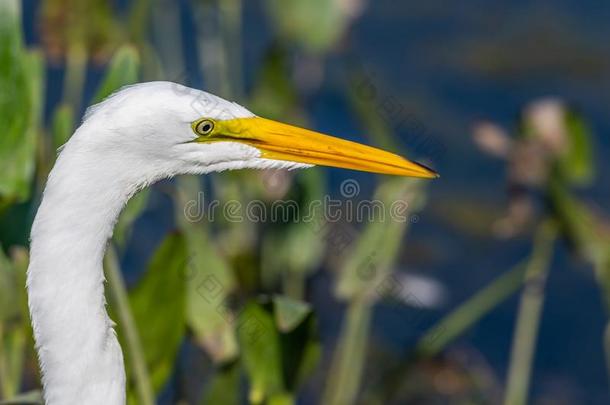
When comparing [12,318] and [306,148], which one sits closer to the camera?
[306,148]

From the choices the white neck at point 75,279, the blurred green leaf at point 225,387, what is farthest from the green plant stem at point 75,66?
the white neck at point 75,279

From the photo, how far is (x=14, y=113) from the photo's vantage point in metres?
2.43

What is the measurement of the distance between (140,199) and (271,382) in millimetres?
521

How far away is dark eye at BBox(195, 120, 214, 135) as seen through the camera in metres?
1.91

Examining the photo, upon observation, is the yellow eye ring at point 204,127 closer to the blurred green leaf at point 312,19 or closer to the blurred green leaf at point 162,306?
the blurred green leaf at point 162,306

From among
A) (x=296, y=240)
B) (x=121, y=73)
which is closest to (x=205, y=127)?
(x=121, y=73)

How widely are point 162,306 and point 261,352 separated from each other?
25 centimetres

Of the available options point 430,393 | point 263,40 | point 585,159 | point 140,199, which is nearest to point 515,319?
point 430,393

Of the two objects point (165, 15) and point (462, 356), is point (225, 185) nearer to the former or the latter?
point (462, 356)

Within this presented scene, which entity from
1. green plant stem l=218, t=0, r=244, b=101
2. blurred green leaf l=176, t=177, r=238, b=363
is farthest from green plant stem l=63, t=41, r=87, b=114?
blurred green leaf l=176, t=177, r=238, b=363

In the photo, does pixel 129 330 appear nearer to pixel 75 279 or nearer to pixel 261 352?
pixel 261 352

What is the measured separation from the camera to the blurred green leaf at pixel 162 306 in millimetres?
2521

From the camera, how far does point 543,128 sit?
3.14 metres
